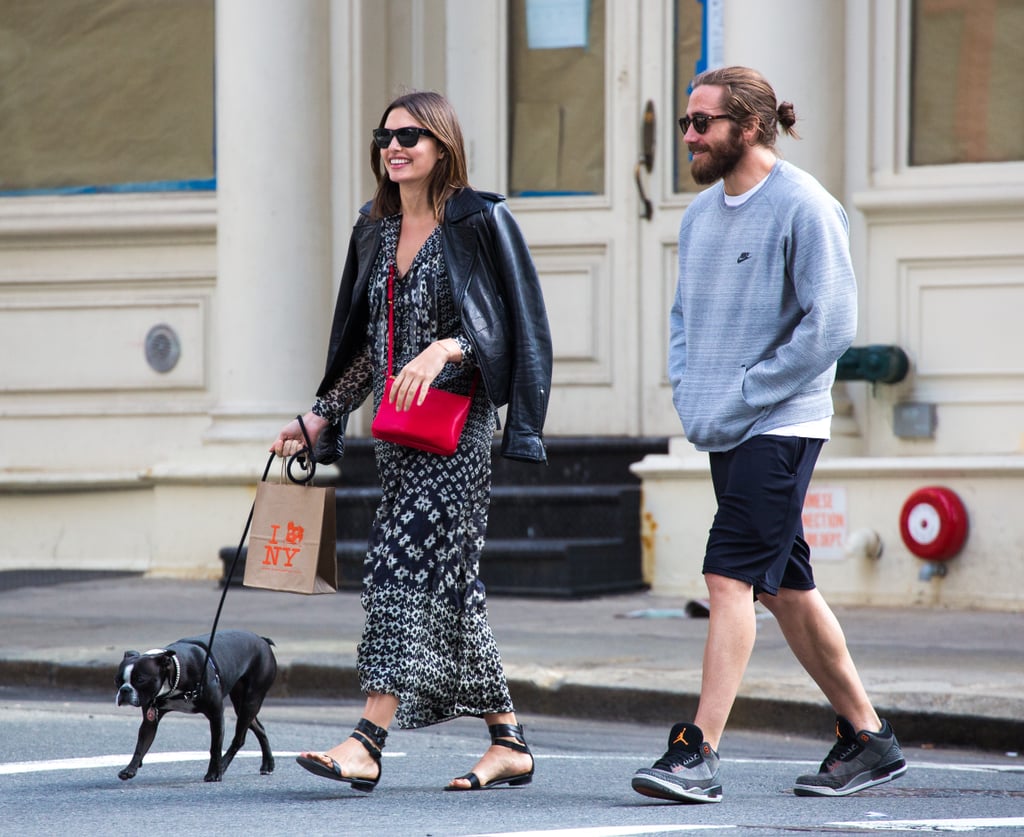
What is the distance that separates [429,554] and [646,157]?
650 centimetres

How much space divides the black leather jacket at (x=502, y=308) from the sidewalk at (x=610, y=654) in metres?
2.27

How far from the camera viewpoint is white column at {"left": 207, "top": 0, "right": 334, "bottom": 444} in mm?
10867

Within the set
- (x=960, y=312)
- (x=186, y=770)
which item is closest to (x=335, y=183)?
(x=960, y=312)

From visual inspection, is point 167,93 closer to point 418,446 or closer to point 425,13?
point 425,13

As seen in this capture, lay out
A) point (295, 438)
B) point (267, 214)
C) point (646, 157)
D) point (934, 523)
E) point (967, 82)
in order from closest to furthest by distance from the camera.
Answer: point (295, 438) → point (934, 523) → point (967, 82) → point (267, 214) → point (646, 157)

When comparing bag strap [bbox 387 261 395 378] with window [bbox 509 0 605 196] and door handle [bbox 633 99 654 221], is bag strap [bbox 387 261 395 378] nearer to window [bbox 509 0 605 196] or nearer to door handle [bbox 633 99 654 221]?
door handle [bbox 633 99 654 221]

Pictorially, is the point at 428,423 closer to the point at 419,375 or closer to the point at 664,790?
the point at 419,375

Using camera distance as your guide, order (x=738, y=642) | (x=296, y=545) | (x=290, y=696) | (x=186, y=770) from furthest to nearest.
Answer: (x=290, y=696)
(x=186, y=770)
(x=296, y=545)
(x=738, y=642)

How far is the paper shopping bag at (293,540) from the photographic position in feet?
16.4

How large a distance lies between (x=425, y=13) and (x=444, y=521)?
284 inches

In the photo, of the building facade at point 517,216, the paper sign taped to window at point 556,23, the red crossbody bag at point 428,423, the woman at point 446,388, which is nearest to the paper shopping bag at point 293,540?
the woman at point 446,388

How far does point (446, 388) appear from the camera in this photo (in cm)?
496

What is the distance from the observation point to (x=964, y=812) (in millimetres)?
4680

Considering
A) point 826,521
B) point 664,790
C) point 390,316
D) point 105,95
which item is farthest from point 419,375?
point 105,95
